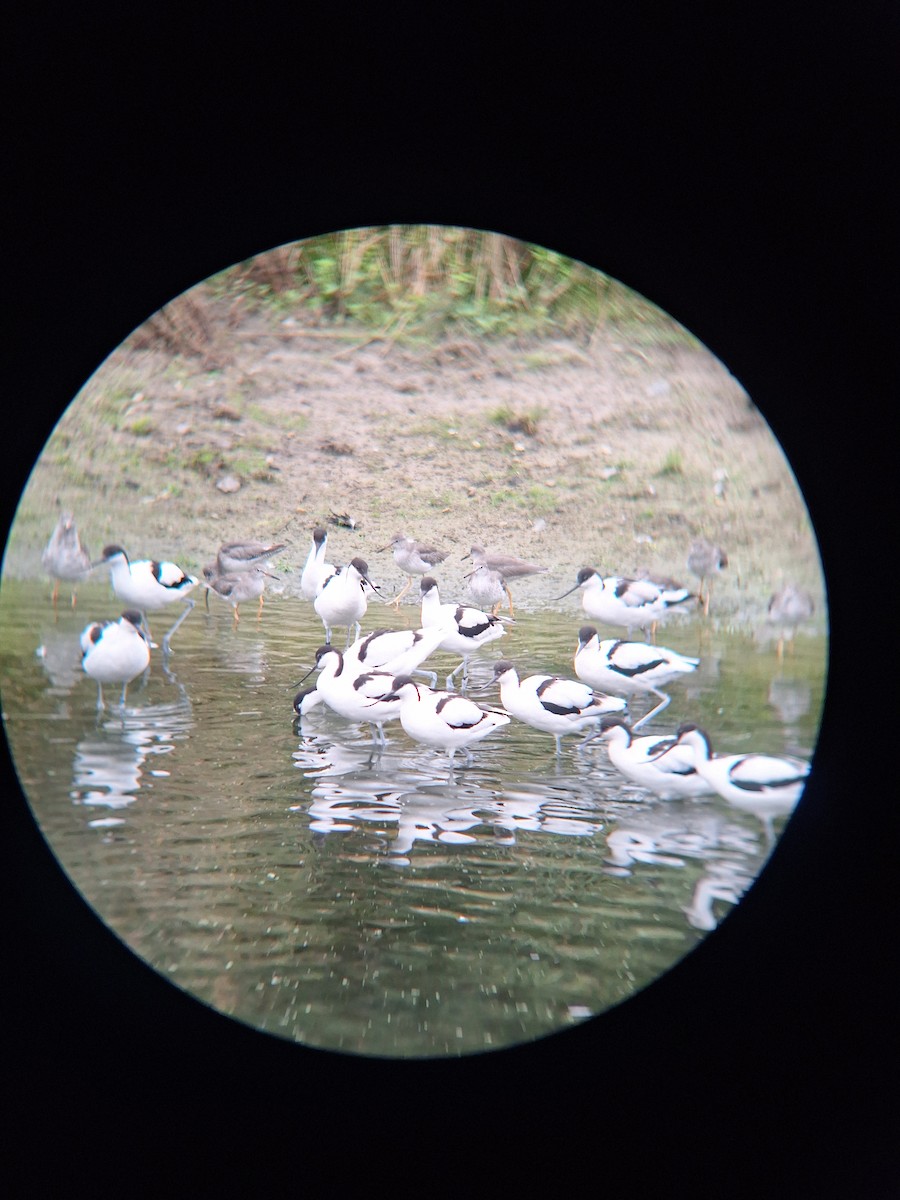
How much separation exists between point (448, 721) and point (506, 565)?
1.12 ft

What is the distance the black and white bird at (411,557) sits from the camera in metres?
2.34

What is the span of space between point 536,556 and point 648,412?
0.38 metres

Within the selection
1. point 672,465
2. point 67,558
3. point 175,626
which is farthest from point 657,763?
point 67,558

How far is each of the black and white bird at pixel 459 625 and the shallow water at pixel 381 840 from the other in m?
0.03

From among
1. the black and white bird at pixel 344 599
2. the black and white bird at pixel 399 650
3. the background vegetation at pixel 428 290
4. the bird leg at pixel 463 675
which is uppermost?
the background vegetation at pixel 428 290

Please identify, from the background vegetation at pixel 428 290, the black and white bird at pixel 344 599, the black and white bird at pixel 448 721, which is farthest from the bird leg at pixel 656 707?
the background vegetation at pixel 428 290

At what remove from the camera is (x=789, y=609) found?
2365 mm

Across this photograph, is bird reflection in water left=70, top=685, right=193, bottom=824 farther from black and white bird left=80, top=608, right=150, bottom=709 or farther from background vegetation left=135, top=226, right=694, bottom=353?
background vegetation left=135, top=226, right=694, bottom=353

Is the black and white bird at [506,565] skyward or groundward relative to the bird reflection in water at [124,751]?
skyward

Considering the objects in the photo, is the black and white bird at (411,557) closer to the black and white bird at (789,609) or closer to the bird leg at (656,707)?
the bird leg at (656,707)

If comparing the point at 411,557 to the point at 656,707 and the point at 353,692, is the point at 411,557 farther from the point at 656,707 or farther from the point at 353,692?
the point at 656,707

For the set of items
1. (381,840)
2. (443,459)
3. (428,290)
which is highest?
(428,290)

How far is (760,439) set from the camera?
237cm

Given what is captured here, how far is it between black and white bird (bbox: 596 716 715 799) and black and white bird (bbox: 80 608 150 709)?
3.10ft
